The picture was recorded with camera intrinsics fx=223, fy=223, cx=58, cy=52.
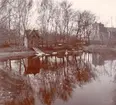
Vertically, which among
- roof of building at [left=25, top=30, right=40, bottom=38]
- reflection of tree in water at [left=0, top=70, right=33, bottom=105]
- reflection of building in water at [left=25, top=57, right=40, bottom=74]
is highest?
roof of building at [left=25, top=30, right=40, bottom=38]

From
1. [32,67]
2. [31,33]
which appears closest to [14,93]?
[32,67]

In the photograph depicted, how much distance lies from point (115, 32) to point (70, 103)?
7609cm

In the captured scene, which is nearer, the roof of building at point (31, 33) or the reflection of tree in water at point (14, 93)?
the reflection of tree in water at point (14, 93)

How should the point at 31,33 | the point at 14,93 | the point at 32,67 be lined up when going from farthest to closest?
the point at 31,33
the point at 32,67
the point at 14,93

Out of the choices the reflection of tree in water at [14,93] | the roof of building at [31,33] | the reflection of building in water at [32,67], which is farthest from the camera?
the roof of building at [31,33]

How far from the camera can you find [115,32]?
83.1 metres

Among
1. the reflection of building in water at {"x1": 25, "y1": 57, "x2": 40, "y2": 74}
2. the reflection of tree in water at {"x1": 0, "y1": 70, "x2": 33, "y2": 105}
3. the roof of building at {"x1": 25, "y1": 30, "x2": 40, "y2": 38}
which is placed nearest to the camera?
the reflection of tree in water at {"x1": 0, "y1": 70, "x2": 33, "y2": 105}

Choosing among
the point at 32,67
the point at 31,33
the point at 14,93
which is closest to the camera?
the point at 14,93

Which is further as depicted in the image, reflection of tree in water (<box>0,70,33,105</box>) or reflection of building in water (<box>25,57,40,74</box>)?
reflection of building in water (<box>25,57,40,74</box>)

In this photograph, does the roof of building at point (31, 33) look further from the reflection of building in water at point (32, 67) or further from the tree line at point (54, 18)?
the reflection of building in water at point (32, 67)

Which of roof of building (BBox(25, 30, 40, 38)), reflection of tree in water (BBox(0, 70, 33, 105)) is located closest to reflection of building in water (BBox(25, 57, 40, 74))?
reflection of tree in water (BBox(0, 70, 33, 105))

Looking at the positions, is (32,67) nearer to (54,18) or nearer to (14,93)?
(14,93)

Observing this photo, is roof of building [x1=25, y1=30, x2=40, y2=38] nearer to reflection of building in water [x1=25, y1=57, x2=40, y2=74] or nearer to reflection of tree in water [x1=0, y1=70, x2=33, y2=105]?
reflection of building in water [x1=25, y1=57, x2=40, y2=74]

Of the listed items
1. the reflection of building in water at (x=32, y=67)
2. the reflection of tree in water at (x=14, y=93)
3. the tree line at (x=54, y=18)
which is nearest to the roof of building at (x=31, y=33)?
the tree line at (x=54, y=18)
